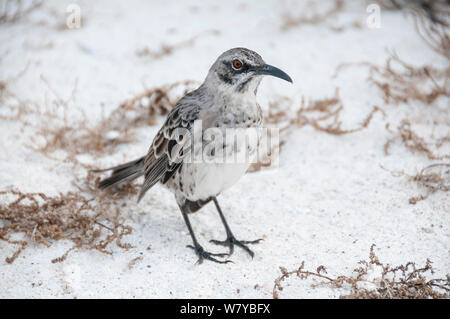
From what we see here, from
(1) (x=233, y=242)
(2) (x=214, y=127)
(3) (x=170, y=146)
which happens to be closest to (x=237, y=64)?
(2) (x=214, y=127)

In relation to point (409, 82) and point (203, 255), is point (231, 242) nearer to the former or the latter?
point (203, 255)

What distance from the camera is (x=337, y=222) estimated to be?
3846mm

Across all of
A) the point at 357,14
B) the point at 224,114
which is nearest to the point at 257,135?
the point at 224,114

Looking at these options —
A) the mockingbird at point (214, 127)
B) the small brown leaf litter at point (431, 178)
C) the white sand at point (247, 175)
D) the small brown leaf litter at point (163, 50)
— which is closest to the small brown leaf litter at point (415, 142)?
the white sand at point (247, 175)

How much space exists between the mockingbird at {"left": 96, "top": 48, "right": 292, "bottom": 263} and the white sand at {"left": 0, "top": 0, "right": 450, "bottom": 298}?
36cm

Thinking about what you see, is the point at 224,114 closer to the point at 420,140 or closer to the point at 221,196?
the point at 221,196

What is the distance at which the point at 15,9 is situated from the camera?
700 cm

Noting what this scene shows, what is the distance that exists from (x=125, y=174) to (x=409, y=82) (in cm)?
337

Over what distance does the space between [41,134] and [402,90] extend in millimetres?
3944

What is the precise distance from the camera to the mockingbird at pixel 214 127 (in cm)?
332

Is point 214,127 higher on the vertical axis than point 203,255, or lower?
higher

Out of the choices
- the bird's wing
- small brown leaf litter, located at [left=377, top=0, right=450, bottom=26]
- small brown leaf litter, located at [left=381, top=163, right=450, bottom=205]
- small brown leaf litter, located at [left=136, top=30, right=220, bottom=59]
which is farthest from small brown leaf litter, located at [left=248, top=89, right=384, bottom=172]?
small brown leaf litter, located at [left=377, top=0, right=450, bottom=26]

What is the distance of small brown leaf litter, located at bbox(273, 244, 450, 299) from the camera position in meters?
2.95

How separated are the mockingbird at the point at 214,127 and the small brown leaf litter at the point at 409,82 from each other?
92.7 inches
